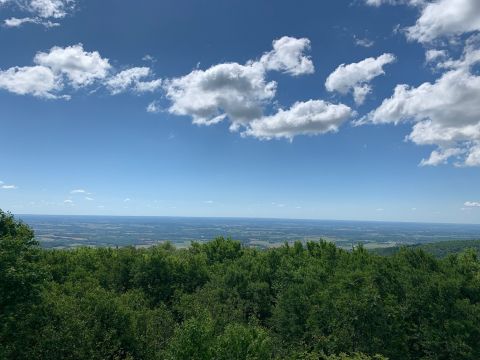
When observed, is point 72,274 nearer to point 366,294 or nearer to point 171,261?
point 171,261

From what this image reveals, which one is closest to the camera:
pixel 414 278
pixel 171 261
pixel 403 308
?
pixel 403 308

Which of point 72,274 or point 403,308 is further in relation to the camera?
point 72,274

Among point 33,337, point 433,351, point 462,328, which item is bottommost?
point 433,351

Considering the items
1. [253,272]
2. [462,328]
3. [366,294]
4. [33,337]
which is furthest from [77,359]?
[462,328]

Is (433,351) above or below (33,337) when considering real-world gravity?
below

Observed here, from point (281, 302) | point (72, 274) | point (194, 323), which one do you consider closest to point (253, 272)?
point (281, 302)

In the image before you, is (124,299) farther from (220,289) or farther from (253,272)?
(253,272)

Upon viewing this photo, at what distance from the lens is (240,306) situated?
46.3 metres

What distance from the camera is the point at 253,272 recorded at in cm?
5541

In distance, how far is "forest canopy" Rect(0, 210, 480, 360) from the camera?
27.4 metres

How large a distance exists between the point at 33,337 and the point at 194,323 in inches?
485

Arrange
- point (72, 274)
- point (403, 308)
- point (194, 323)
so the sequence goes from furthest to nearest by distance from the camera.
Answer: point (72, 274) < point (403, 308) < point (194, 323)

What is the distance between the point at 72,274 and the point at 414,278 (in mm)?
43036

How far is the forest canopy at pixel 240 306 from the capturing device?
27377 millimetres
